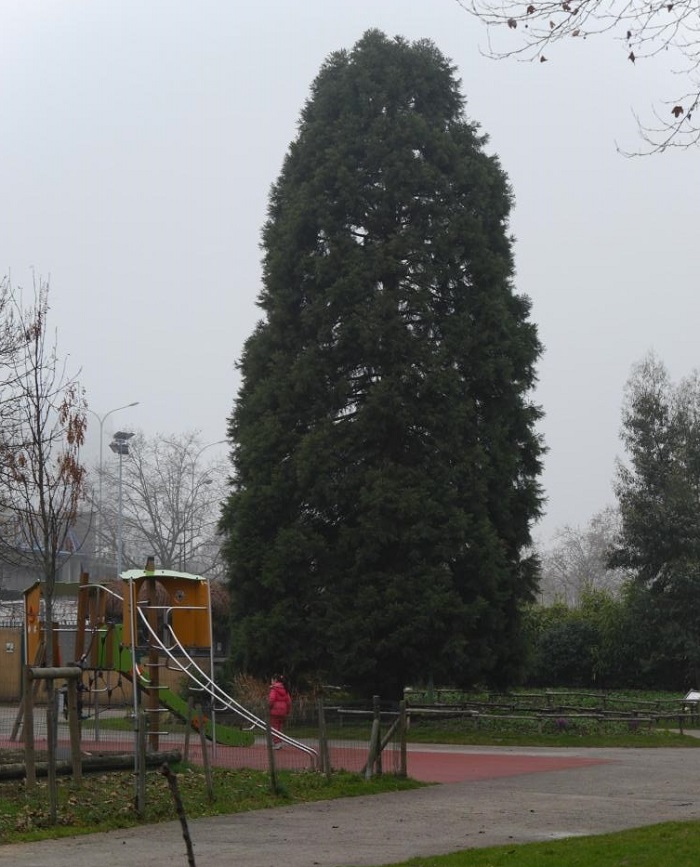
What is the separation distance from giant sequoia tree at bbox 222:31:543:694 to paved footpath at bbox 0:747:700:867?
11.9 m

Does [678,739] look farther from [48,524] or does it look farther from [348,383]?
[48,524]

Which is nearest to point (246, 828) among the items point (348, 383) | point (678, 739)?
point (678, 739)

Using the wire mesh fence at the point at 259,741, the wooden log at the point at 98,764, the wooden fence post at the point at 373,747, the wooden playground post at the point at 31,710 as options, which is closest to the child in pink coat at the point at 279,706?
the wire mesh fence at the point at 259,741

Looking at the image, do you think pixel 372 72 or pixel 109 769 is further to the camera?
pixel 372 72

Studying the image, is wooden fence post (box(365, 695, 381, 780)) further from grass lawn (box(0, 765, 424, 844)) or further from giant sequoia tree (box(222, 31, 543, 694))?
giant sequoia tree (box(222, 31, 543, 694))

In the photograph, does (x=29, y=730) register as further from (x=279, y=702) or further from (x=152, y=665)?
(x=279, y=702)

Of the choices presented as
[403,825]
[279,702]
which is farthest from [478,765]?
[403,825]

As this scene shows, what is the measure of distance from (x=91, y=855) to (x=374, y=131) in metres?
26.2

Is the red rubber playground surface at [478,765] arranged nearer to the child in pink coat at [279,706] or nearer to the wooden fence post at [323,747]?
the wooden fence post at [323,747]

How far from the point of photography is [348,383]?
33750mm

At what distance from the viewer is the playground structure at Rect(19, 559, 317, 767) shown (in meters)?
20.7

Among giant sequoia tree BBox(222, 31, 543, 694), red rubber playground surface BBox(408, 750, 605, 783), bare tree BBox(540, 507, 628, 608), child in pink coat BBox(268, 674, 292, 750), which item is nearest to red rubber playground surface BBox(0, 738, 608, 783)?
red rubber playground surface BBox(408, 750, 605, 783)

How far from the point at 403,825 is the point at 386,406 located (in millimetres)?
19178

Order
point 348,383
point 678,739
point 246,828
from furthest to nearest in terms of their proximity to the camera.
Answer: point 348,383 → point 678,739 → point 246,828
